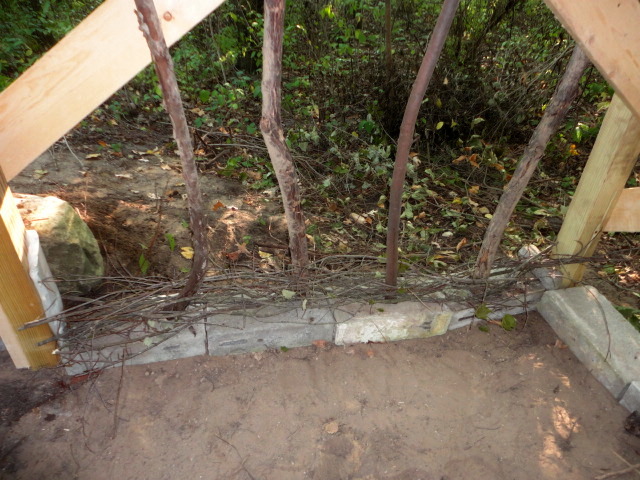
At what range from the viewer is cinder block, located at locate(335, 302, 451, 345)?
252cm

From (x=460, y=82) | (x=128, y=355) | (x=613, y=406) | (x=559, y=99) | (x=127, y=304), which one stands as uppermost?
(x=460, y=82)

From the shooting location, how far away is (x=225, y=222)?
3.73m

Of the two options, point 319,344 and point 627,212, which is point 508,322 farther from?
point 319,344

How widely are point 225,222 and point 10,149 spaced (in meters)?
2.03

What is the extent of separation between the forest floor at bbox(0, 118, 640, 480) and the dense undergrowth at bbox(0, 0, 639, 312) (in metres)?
1.19

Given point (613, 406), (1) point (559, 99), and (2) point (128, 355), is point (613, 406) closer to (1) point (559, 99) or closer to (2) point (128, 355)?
(1) point (559, 99)

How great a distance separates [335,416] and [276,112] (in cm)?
155

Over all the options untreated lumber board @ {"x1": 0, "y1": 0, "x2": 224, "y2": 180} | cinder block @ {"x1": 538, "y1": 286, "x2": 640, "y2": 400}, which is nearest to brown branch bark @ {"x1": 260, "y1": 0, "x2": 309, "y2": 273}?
untreated lumber board @ {"x1": 0, "y1": 0, "x2": 224, "y2": 180}

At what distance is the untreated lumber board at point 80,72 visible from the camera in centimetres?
162

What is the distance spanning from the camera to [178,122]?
1.79 meters

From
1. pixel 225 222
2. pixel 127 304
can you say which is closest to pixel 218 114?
pixel 225 222

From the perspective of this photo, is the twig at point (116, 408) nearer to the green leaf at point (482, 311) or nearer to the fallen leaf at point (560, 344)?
the green leaf at point (482, 311)

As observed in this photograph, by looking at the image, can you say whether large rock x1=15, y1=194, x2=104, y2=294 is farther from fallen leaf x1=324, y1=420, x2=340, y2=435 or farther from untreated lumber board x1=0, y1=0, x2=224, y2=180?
fallen leaf x1=324, y1=420, x2=340, y2=435

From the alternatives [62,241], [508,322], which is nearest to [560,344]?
[508,322]
